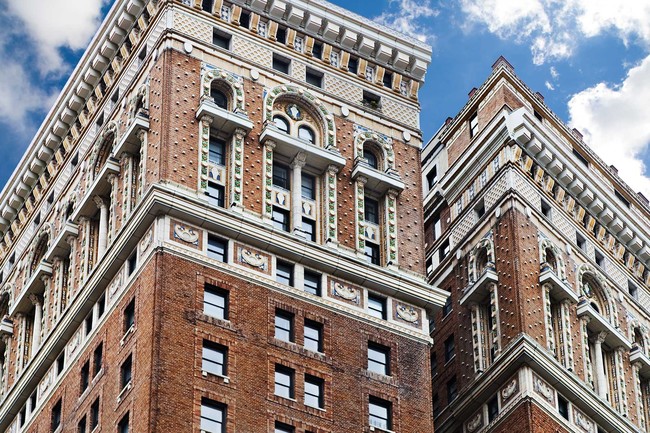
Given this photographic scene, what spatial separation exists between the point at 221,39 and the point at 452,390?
24.7 meters

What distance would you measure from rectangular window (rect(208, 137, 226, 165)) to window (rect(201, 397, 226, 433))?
1574 centimetres

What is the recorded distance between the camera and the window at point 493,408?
348 feet

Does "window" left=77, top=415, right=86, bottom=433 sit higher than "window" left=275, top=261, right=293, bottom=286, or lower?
lower

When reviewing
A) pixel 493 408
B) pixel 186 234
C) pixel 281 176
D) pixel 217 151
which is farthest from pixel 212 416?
pixel 493 408

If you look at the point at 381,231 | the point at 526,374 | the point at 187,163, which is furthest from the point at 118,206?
the point at 526,374

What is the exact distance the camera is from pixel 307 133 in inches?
4181

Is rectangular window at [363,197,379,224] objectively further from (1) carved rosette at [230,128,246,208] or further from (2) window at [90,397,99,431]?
(2) window at [90,397,99,431]

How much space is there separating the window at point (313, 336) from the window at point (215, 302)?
186 inches

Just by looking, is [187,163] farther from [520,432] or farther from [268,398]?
[520,432]

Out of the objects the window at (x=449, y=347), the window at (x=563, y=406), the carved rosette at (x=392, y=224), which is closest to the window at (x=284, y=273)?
the carved rosette at (x=392, y=224)

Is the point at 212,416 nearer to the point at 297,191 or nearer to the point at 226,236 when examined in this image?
the point at 226,236

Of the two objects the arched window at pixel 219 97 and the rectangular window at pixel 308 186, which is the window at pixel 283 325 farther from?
the arched window at pixel 219 97

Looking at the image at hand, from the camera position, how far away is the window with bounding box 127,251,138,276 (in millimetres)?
97500

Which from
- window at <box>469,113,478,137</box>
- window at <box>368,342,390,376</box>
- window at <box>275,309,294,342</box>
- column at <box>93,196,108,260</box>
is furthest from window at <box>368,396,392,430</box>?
window at <box>469,113,478,137</box>
